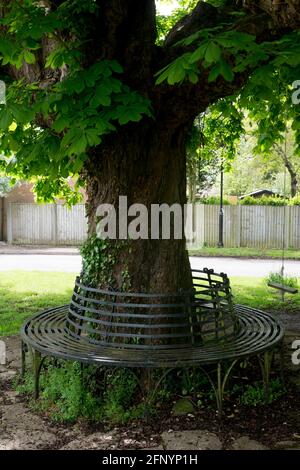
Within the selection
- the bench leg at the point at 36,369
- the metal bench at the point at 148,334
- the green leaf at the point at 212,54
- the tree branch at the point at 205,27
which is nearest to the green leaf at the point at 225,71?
the green leaf at the point at 212,54

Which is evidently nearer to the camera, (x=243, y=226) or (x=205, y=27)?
(x=205, y=27)

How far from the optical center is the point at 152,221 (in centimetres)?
495

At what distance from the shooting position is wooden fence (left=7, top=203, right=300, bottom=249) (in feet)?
68.2

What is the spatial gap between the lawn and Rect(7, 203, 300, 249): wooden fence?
8.68 metres

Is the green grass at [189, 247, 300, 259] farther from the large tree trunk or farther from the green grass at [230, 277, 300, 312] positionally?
the large tree trunk

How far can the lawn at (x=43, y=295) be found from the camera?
8.39 m

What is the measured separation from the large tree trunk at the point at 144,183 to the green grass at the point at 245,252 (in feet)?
43.3

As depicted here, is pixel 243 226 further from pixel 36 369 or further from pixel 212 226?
pixel 36 369

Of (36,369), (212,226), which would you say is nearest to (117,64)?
(36,369)

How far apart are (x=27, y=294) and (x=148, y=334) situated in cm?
592

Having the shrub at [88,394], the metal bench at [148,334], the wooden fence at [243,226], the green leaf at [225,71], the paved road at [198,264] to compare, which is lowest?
the shrub at [88,394]

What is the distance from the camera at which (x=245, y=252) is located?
18.8 metres

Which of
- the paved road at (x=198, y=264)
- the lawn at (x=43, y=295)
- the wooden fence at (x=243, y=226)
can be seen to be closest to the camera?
the lawn at (x=43, y=295)

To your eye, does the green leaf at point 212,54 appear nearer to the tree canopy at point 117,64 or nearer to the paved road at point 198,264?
the tree canopy at point 117,64
